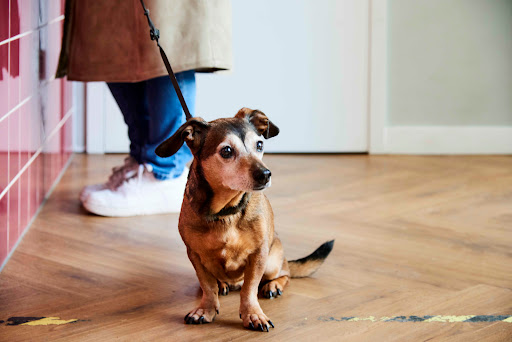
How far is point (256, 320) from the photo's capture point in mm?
1483

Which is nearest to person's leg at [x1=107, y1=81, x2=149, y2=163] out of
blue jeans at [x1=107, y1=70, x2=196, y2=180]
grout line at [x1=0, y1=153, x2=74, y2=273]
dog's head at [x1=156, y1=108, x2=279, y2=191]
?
blue jeans at [x1=107, y1=70, x2=196, y2=180]

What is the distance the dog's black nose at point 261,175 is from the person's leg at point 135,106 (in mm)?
1209

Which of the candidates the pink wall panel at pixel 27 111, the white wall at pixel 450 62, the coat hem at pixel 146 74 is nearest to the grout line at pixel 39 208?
the pink wall panel at pixel 27 111

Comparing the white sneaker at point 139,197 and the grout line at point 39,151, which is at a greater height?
the grout line at point 39,151

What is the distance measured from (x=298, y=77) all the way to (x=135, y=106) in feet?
4.51

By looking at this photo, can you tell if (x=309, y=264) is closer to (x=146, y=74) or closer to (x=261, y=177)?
(x=261, y=177)

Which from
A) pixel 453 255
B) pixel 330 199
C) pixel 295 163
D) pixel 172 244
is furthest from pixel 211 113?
pixel 453 255

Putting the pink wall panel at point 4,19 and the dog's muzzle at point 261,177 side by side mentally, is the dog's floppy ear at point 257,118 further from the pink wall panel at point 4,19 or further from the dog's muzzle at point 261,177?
the pink wall panel at point 4,19

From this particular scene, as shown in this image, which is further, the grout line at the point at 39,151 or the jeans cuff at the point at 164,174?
the jeans cuff at the point at 164,174

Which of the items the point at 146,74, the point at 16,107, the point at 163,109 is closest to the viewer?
the point at 16,107

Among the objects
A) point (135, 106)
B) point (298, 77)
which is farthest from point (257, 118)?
point (298, 77)

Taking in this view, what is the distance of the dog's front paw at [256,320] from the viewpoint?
1.48 metres

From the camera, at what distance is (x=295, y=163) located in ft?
11.5

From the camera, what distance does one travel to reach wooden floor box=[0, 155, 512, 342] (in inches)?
59.0
